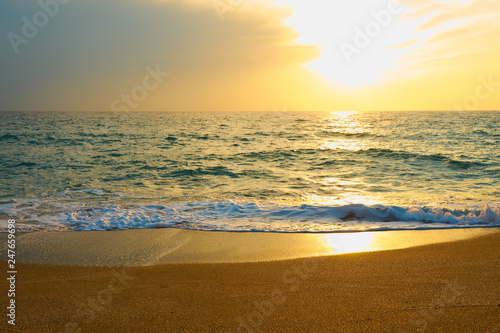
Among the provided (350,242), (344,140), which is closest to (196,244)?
(350,242)

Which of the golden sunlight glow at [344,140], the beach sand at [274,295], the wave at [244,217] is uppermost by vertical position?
the golden sunlight glow at [344,140]

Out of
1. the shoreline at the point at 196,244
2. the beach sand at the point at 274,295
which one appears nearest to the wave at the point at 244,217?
the shoreline at the point at 196,244

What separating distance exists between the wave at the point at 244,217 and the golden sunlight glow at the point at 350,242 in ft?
1.60

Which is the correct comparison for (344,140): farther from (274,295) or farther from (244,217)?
(274,295)

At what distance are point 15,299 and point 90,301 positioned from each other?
0.86 m

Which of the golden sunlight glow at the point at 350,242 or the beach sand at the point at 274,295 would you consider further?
the golden sunlight glow at the point at 350,242

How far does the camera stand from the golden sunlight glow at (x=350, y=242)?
5.86 meters

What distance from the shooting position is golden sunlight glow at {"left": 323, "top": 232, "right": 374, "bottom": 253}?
5855 millimetres

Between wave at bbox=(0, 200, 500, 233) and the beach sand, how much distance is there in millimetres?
2347

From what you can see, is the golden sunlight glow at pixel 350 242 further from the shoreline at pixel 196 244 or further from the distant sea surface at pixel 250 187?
the distant sea surface at pixel 250 187

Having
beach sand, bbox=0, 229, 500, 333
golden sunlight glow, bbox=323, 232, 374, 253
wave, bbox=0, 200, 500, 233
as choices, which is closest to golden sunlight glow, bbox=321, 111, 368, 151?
wave, bbox=0, 200, 500, 233

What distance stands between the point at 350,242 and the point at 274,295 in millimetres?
2830

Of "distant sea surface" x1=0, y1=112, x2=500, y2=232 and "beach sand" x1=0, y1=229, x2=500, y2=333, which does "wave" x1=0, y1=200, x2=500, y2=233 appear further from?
"beach sand" x1=0, y1=229, x2=500, y2=333

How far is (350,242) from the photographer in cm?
633
